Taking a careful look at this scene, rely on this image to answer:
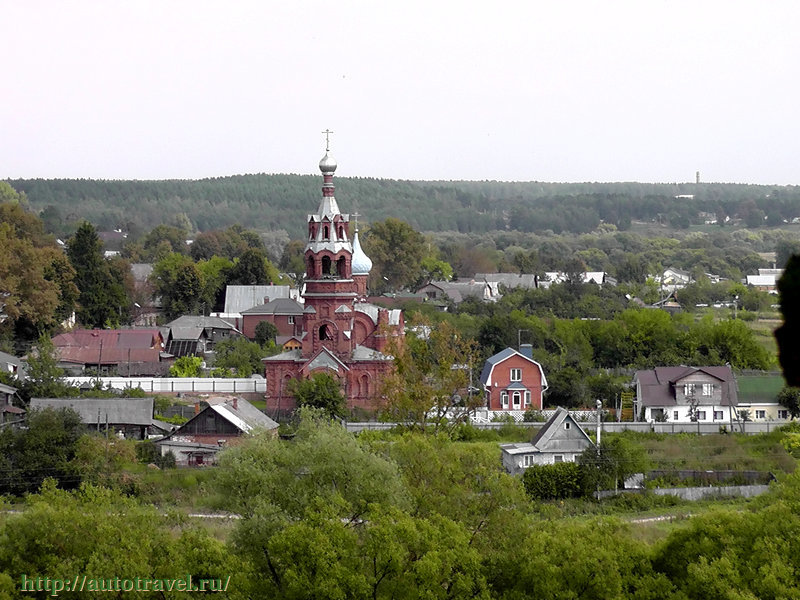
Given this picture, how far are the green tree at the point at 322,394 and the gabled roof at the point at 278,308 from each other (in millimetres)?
21587

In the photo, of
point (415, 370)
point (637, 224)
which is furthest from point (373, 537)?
point (637, 224)

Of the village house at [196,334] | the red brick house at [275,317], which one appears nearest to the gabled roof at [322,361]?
the village house at [196,334]

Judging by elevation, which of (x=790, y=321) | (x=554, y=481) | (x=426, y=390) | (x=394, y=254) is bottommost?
(x=554, y=481)

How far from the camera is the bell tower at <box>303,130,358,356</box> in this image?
39156 mm

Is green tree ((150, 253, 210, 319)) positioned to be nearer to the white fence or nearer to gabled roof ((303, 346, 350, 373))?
the white fence

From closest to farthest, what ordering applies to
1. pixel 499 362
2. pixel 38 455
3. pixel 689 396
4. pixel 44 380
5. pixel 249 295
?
pixel 38 455, pixel 44 380, pixel 689 396, pixel 499 362, pixel 249 295

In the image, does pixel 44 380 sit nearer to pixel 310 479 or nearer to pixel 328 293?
pixel 328 293

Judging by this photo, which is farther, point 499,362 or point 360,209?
point 360,209

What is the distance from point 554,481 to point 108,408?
1320 centimetres

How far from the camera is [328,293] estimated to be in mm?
39031

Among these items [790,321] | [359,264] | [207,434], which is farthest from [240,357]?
[790,321]

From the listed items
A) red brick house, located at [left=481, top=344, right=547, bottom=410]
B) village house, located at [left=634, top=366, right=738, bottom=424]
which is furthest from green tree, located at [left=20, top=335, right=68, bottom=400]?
village house, located at [left=634, top=366, right=738, bottom=424]

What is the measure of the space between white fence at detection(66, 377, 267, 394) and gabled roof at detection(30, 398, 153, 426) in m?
7.53

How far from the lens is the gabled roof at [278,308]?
59.4 meters
